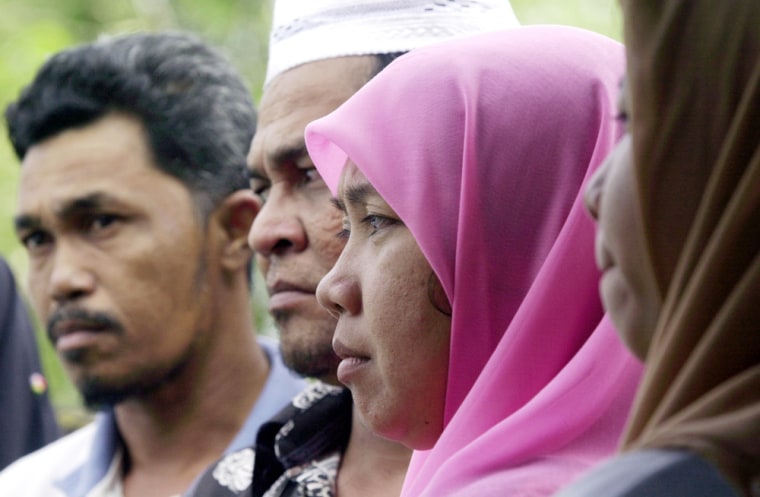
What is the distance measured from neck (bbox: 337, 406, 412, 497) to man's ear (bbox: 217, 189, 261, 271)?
1.32 metres

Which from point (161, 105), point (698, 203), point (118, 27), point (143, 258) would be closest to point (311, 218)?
point (143, 258)

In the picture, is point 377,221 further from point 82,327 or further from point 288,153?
point 82,327

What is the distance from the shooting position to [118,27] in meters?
8.25

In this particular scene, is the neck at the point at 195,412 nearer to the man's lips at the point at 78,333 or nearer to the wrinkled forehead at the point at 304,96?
the man's lips at the point at 78,333

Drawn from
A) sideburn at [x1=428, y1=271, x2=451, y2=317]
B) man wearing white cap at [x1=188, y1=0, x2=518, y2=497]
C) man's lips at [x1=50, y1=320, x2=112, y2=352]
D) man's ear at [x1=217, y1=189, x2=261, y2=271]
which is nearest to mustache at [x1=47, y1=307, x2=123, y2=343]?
man's lips at [x1=50, y1=320, x2=112, y2=352]

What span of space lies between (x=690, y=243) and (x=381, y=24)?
1.80 m

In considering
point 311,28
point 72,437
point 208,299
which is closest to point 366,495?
point 311,28

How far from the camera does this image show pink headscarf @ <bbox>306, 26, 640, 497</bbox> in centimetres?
188

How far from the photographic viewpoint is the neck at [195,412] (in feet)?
12.5

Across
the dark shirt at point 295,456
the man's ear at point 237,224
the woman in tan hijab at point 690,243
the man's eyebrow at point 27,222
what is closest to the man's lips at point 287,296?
the dark shirt at point 295,456

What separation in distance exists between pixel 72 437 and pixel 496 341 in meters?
2.40

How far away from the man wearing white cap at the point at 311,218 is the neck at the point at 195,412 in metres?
0.79

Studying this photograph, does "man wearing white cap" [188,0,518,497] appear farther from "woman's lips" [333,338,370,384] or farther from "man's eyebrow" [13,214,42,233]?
"man's eyebrow" [13,214,42,233]

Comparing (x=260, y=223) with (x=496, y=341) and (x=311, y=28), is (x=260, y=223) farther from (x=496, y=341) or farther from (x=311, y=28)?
(x=496, y=341)
